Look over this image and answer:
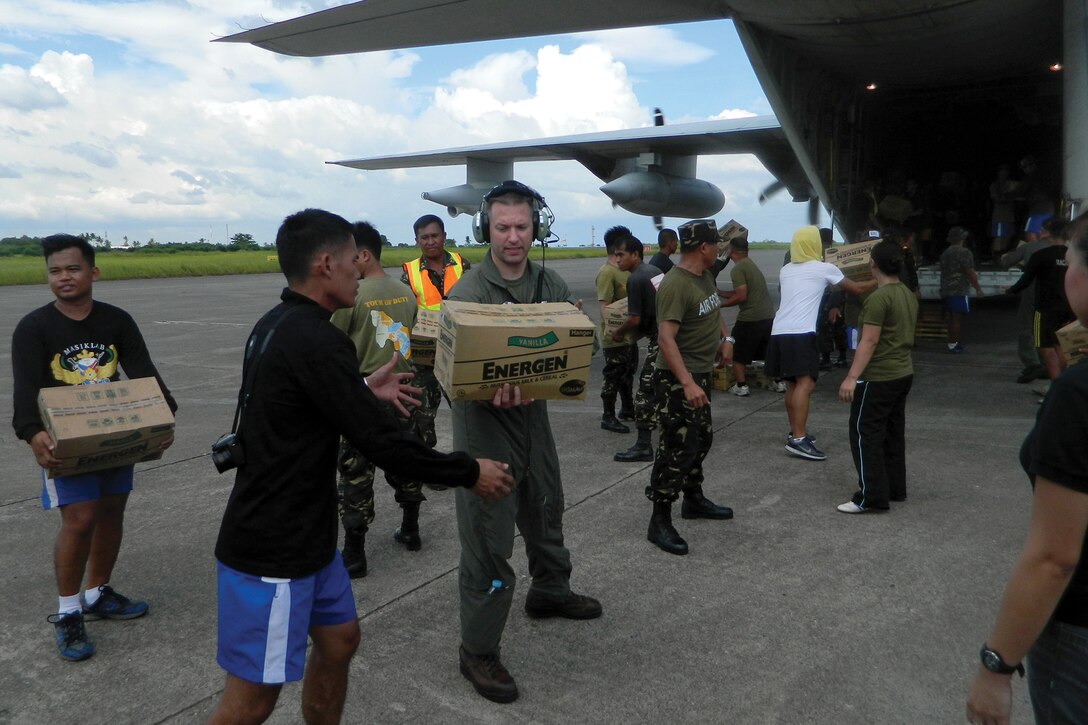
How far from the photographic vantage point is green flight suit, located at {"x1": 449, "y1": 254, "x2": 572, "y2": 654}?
3.00 meters

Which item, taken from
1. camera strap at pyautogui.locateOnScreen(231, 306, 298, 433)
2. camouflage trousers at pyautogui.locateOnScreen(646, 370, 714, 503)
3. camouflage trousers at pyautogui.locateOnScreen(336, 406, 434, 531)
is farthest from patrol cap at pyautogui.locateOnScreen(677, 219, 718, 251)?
camera strap at pyautogui.locateOnScreen(231, 306, 298, 433)

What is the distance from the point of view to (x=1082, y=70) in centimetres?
868

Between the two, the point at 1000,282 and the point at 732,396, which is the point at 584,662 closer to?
the point at 732,396

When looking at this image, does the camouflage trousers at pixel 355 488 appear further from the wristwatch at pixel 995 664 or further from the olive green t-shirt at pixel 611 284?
the olive green t-shirt at pixel 611 284

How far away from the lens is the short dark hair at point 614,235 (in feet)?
23.4

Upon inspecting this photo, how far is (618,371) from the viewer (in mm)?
7227

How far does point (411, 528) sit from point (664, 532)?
4.86 ft

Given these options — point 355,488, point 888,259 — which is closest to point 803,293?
point 888,259

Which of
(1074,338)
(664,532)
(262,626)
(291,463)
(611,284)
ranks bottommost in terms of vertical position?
(664,532)

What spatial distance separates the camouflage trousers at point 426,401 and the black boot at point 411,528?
1.92 ft

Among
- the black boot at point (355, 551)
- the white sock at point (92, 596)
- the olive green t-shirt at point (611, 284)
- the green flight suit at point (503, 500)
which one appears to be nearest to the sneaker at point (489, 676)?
the green flight suit at point (503, 500)

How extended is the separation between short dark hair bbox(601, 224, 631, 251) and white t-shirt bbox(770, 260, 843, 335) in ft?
5.14

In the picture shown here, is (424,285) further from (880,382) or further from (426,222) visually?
(880,382)

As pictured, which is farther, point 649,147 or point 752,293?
point 649,147
